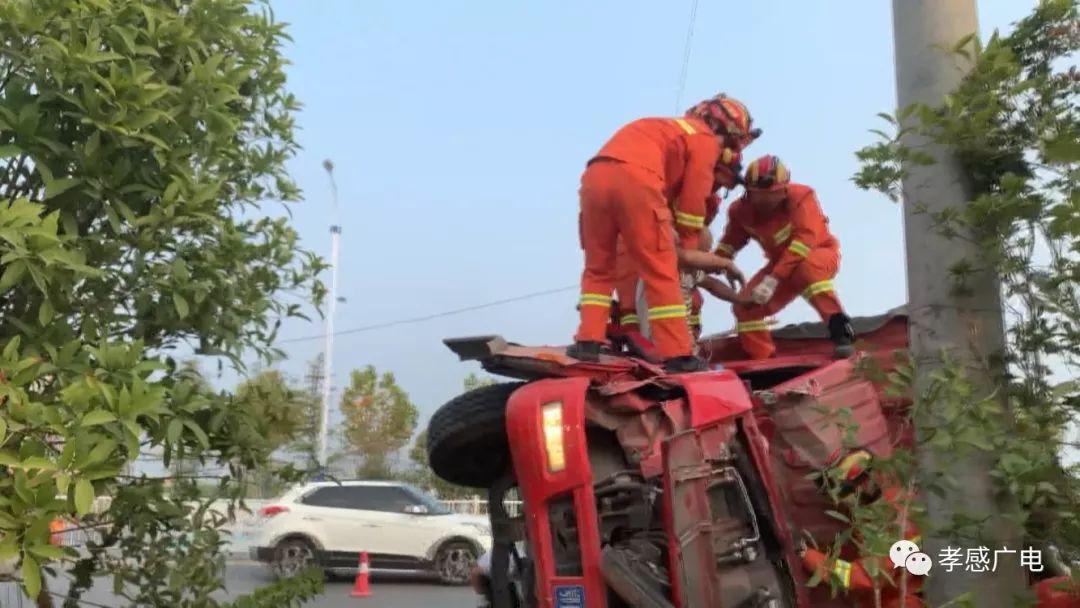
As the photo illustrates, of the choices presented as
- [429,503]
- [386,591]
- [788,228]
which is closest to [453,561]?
[429,503]

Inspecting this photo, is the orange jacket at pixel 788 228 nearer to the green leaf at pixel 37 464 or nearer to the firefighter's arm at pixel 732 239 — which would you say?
the firefighter's arm at pixel 732 239

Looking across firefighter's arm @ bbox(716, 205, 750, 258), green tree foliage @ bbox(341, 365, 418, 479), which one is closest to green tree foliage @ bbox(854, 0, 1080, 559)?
firefighter's arm @ bbox(716, 205, 750, 258)

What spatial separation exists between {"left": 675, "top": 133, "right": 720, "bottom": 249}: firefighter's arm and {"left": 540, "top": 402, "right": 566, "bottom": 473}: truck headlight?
1.63m

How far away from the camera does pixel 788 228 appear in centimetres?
529

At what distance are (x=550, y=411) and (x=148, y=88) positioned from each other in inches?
57.9

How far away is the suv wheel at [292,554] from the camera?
40.7 feet

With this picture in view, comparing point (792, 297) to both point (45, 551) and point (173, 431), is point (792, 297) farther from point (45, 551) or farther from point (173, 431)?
point (45, 551)

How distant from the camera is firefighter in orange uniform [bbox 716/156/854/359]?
5.00 meters

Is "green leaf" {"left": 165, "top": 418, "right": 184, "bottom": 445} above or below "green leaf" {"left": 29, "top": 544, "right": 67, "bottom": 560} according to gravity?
above

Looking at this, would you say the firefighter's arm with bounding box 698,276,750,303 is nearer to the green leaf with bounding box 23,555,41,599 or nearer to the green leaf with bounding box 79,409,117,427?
the green leaf with bounding box 79,409,117,427

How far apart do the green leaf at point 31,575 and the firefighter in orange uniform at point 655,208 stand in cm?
219

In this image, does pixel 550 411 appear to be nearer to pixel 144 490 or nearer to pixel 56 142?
pixel 144 490

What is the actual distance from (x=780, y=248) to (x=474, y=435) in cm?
260

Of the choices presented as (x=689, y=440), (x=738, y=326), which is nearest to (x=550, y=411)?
(x=689, y=440)
